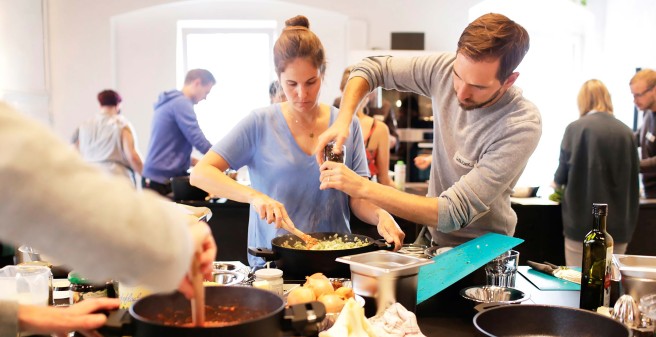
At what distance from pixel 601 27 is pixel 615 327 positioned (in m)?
6.88

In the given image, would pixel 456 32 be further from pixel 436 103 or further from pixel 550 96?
pixel 436 103

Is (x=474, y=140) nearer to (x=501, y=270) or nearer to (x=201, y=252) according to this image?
(x=501, y=270)

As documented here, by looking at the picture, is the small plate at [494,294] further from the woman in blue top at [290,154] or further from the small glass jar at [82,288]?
the small glass jar at [82,288]

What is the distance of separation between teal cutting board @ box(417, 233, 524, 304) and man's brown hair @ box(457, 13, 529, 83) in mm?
524

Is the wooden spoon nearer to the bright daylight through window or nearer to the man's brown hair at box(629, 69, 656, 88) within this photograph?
the man's brown hair at box(629, 69, 656, 88)

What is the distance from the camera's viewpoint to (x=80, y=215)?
626 millimetres

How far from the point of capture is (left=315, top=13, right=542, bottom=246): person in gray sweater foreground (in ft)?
6.01

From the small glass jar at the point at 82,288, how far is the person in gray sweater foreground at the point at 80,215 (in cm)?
86

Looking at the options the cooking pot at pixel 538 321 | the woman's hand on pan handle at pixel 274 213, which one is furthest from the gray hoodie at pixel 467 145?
the cooking pot at pixel 538 321

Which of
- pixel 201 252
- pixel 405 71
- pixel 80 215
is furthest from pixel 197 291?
pixel 405 71

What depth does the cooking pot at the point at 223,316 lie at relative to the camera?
88 cm

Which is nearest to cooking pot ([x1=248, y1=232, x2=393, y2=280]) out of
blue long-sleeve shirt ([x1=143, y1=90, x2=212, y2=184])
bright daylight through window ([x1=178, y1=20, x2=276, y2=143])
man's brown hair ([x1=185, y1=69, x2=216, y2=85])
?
blue long-sleeve shirt ([x1=143, y1=90, x2=212, y2=184])

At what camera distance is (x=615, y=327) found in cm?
121

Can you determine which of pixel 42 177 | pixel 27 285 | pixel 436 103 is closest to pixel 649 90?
pixel 436 103
